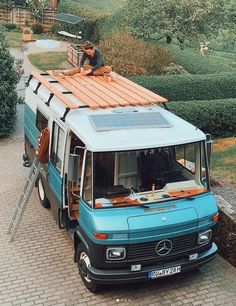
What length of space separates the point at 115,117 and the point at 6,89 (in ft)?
26.9

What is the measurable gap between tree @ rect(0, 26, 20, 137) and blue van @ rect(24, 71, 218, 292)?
6.78 meters

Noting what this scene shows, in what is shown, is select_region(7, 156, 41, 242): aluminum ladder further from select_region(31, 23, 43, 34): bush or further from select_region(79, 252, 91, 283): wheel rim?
select_region(31, 23, 43, 34): bush

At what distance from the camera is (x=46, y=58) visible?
28250mm

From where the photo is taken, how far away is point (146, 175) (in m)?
8.47

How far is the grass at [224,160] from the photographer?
37.9 ft

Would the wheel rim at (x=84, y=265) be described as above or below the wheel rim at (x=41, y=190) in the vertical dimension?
above

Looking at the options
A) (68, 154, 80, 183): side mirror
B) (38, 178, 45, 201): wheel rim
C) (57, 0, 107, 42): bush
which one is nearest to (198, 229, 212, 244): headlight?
(68, 154, 80, 183): side mirror

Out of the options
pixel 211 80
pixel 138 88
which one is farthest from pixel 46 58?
pixel 138 88

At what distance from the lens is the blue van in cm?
775

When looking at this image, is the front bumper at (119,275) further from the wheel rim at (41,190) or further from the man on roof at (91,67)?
the man on roof at (91,67)

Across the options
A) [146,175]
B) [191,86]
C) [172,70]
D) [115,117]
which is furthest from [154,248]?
[172,70]

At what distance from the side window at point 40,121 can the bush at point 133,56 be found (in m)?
9.20

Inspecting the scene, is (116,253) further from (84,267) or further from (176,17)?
(176,17)

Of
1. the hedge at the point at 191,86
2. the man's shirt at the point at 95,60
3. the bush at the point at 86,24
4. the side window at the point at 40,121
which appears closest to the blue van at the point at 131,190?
the side window at the point at 40,121
